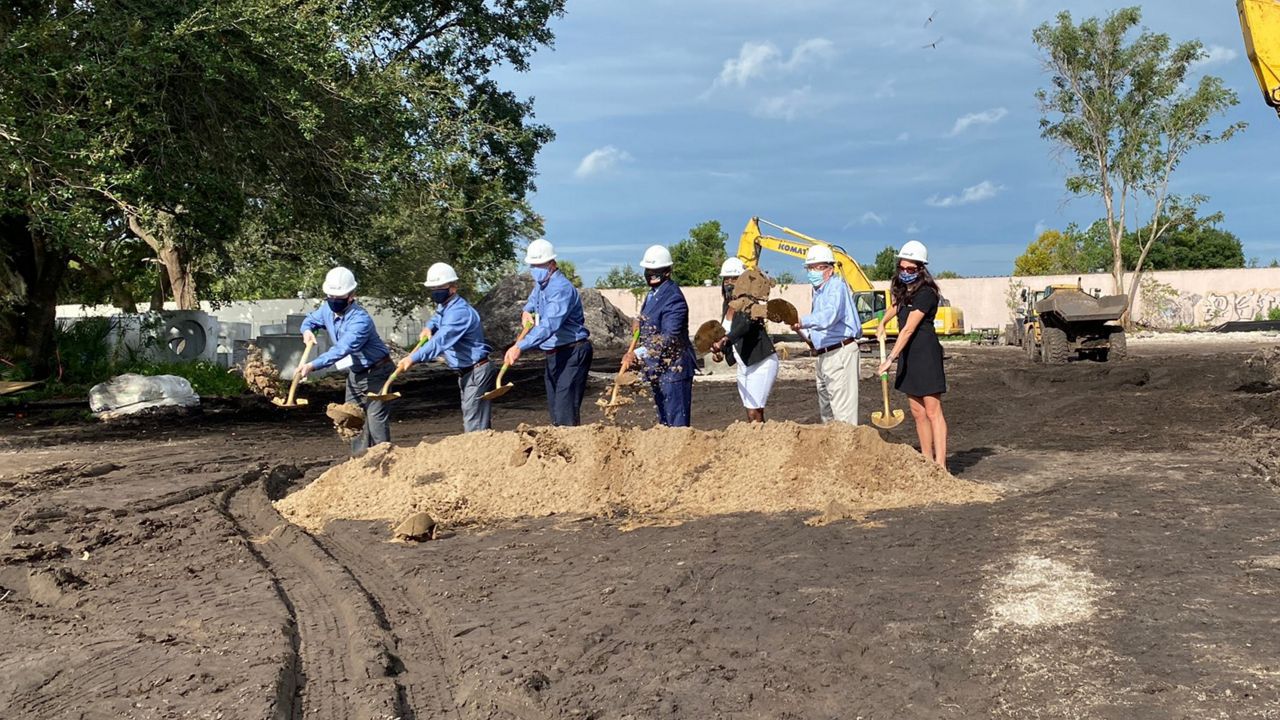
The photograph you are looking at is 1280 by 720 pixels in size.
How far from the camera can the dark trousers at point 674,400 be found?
8891mm

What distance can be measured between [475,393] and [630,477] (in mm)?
1794

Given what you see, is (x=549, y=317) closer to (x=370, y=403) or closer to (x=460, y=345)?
(x=460, y=345)

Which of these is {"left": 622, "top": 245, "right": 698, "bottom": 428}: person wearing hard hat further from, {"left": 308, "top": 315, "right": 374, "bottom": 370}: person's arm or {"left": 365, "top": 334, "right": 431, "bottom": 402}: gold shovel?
{"left": 308, "top": 315, "right": 374, "bottom": 370}: person's arm

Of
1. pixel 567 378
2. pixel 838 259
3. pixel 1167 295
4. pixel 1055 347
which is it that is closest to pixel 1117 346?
pixel 1055 347

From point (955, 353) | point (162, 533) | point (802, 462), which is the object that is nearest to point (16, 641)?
point (162, 533)

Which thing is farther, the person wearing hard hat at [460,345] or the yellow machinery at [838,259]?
the yellow machinery at [838,259]

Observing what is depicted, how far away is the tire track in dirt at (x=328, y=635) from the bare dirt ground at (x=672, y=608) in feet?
0.06

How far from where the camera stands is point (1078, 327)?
80.5 feet

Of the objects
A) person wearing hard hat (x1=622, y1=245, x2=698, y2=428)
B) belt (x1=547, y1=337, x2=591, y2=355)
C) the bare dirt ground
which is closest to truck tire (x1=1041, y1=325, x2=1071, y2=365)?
the bare dirt ground

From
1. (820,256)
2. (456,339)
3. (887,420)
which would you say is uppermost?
(820,256)

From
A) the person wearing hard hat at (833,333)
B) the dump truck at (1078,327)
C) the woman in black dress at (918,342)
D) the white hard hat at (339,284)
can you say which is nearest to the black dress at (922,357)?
the woman in black dress at (918,342)

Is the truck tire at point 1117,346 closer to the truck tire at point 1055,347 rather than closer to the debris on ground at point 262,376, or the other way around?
the truck tire at point 1055,347

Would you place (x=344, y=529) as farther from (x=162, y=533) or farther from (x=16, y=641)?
(x=16, y=641)

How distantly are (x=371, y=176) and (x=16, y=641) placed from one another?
1191 centimetres
